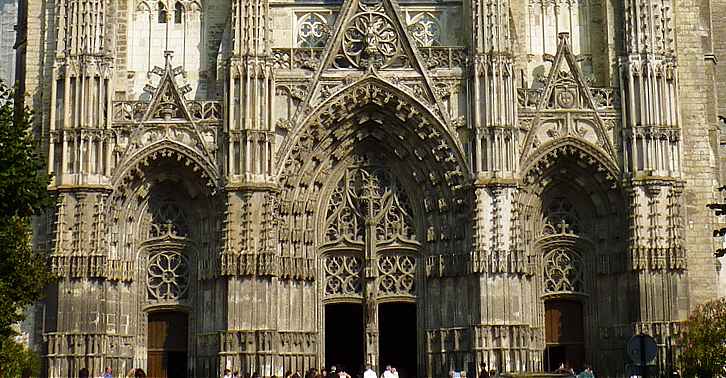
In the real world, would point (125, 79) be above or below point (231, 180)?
above

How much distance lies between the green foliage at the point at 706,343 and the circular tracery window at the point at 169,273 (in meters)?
14.7

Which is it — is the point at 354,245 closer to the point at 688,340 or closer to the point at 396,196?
the point at 396,196

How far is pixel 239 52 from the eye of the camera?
34500mm

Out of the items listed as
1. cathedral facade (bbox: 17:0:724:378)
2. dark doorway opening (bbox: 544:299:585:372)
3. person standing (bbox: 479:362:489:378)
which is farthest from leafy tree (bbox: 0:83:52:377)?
dark doorway opening (bbox: 544:299:585:372)

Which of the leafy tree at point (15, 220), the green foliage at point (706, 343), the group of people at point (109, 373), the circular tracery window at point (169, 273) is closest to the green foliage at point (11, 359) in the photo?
the leafy tree at point (15, 220)

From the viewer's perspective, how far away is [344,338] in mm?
37000

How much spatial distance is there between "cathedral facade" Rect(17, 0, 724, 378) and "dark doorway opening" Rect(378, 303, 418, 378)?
0.23 ft

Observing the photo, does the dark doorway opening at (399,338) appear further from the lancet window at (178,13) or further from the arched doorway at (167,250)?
the lancet window at (178,13)

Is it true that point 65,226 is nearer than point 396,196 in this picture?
Yes

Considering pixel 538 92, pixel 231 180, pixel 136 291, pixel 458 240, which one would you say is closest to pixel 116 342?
pixel 136 291

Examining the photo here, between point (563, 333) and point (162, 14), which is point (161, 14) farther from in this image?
point (563, 333)

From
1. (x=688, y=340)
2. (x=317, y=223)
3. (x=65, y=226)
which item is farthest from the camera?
(x=317, y=223)

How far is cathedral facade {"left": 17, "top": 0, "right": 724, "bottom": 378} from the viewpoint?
33.5 metres

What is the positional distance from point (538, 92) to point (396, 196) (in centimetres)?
535
